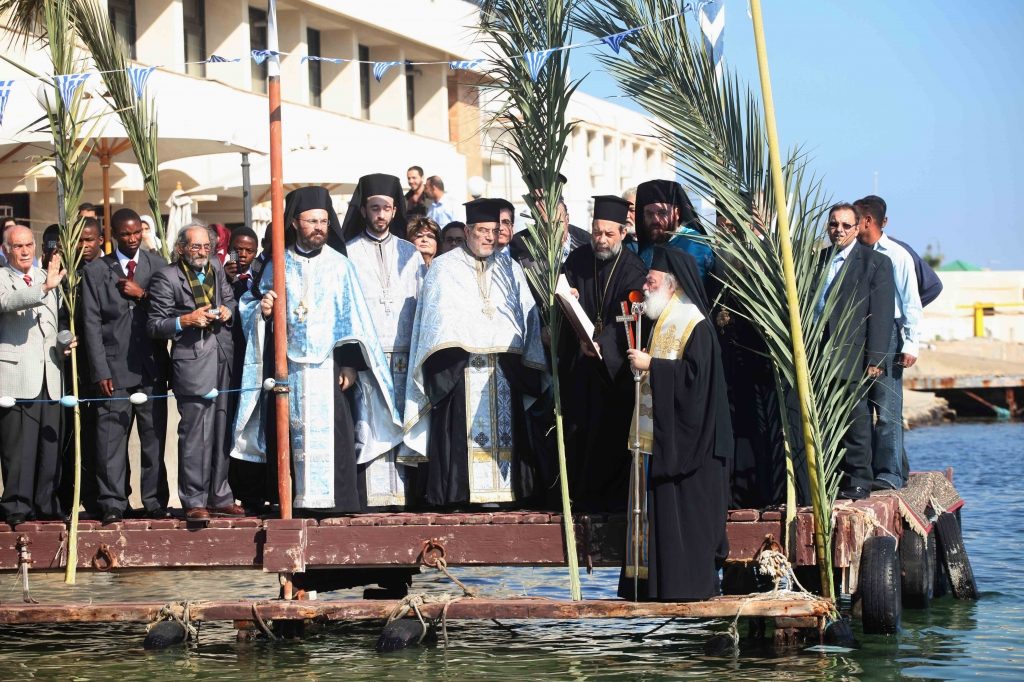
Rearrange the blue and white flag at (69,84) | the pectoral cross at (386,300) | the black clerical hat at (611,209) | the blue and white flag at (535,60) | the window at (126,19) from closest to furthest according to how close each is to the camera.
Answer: the blue and white flag at (535,60)
the black clerical hat at (611,209)
the blue and white flag at (69,84)
the pectoral cross at (386,300)
the window at (126,19)

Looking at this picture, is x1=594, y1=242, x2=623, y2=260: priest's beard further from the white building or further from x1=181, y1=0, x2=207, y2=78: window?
x1=181, y1=0, x2=207, y2=78: window

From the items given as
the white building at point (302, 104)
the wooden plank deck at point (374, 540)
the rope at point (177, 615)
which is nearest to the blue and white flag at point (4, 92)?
the wooden plank deck at point (374, 540)

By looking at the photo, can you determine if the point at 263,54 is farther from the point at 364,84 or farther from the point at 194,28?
the point at 364,84

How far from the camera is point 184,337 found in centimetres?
973

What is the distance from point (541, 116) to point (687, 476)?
2.27 metres

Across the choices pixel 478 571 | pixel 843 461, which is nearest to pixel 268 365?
pixel 843 461

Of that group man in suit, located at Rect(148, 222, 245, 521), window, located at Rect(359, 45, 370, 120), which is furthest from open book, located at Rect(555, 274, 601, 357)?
window, located at Rect(359, 45, 370, 120)

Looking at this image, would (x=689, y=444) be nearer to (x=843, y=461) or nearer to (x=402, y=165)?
(x=843, y=461)

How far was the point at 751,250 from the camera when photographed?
8.80m

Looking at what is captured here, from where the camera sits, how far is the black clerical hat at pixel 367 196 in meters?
10.1

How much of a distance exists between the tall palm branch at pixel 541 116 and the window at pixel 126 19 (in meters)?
17.9

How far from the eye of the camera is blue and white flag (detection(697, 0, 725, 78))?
883cm

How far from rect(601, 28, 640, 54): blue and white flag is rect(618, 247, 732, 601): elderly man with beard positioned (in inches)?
59.8

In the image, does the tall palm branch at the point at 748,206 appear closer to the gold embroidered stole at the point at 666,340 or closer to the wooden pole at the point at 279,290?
the gold embroidered stole at the point at 666,340
